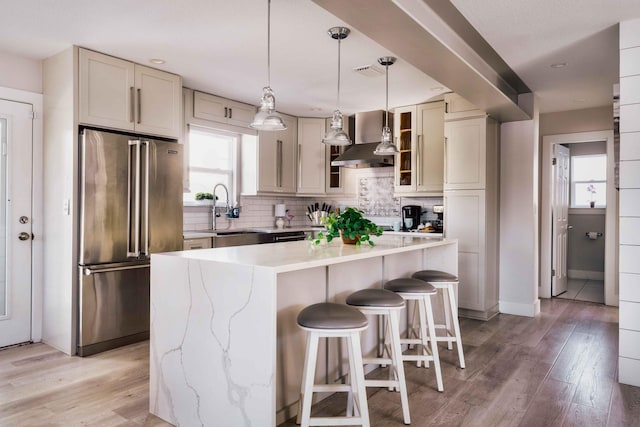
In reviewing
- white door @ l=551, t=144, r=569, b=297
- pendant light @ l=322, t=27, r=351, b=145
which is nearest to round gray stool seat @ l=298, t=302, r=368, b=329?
pendant light @ l=322, t=27, r=351, b=145

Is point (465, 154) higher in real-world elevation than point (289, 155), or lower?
lower

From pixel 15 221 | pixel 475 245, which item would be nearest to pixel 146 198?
pixel 15 221

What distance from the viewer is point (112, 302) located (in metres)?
3.60

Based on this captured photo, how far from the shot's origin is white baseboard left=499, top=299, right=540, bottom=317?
15.3 ft

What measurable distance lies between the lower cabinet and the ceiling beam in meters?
1.13

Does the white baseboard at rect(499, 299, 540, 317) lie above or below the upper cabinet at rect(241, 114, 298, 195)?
below

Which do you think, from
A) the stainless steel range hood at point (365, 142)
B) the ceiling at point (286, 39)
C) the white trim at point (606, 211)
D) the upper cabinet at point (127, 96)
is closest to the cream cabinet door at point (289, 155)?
the stainless steel range hood at point (365, 142)

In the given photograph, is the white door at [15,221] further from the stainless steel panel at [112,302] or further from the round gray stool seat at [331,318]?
the round gray stool seat at [331,318]

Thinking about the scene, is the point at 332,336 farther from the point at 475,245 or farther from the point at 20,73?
the point at 20,73

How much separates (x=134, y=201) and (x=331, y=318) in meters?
2.40

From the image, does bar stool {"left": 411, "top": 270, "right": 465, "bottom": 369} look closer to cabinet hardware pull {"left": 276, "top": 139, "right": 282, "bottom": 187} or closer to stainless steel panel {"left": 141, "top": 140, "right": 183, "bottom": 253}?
stainless steel panel {"left": 141, "top": 140, "right": 183, "bottom": 253}

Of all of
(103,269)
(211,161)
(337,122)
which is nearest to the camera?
(337,122)

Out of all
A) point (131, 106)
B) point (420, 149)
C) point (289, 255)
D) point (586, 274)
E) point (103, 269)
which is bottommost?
point (586, 274)

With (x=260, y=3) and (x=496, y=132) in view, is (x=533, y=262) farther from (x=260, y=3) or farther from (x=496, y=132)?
(x=260, y=3)
